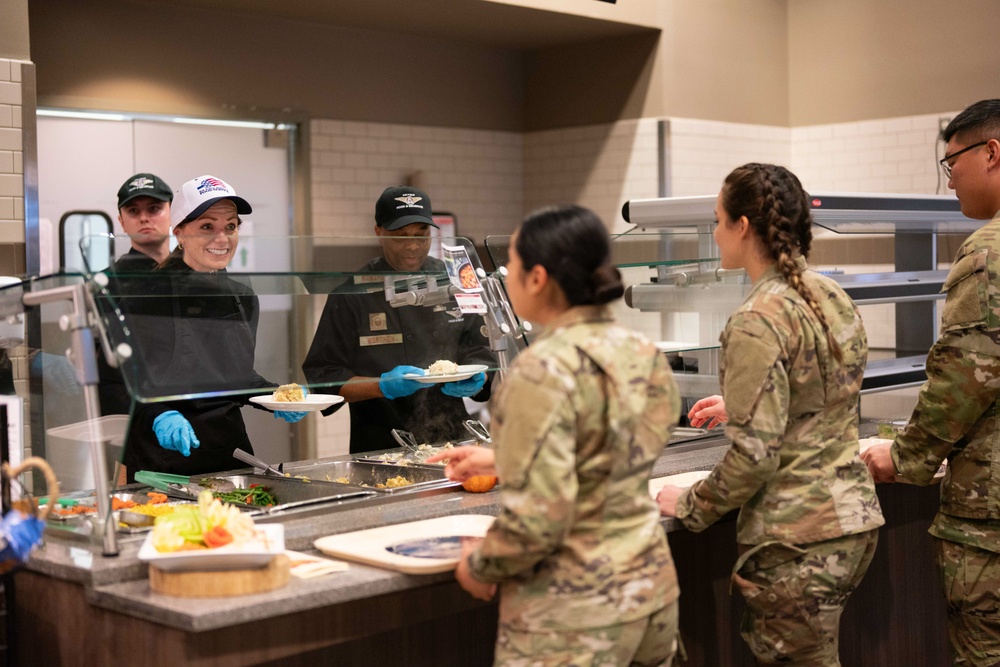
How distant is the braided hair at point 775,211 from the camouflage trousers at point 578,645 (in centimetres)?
86

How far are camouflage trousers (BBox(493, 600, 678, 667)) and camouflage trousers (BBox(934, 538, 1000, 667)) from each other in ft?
3.95

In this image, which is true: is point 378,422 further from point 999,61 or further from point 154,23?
point 999,61

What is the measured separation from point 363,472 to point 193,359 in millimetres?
758

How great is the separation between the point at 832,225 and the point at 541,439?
106 inches

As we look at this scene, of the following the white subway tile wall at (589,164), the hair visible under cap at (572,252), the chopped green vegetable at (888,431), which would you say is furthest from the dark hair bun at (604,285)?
the white subway tile wall at (589,164)

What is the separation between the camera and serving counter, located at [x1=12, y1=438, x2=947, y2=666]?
7.05 ft

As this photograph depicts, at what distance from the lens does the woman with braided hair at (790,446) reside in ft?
8.29

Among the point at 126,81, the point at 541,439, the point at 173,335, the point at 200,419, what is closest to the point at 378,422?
the point at 200,419

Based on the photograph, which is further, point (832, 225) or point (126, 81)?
point (126, 81)

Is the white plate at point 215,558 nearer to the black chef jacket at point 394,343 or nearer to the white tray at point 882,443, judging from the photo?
the black chef jacket at point 394,343

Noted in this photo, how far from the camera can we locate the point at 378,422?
4.15 m

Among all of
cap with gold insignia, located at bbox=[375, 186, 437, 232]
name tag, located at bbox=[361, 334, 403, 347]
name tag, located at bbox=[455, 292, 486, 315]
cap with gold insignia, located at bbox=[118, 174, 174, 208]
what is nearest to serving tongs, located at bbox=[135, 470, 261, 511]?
name tag, located at bbox=[361, 334, 403, 347]

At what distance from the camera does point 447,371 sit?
3324mm

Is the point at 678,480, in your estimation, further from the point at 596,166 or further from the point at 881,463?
the point at 596,166
